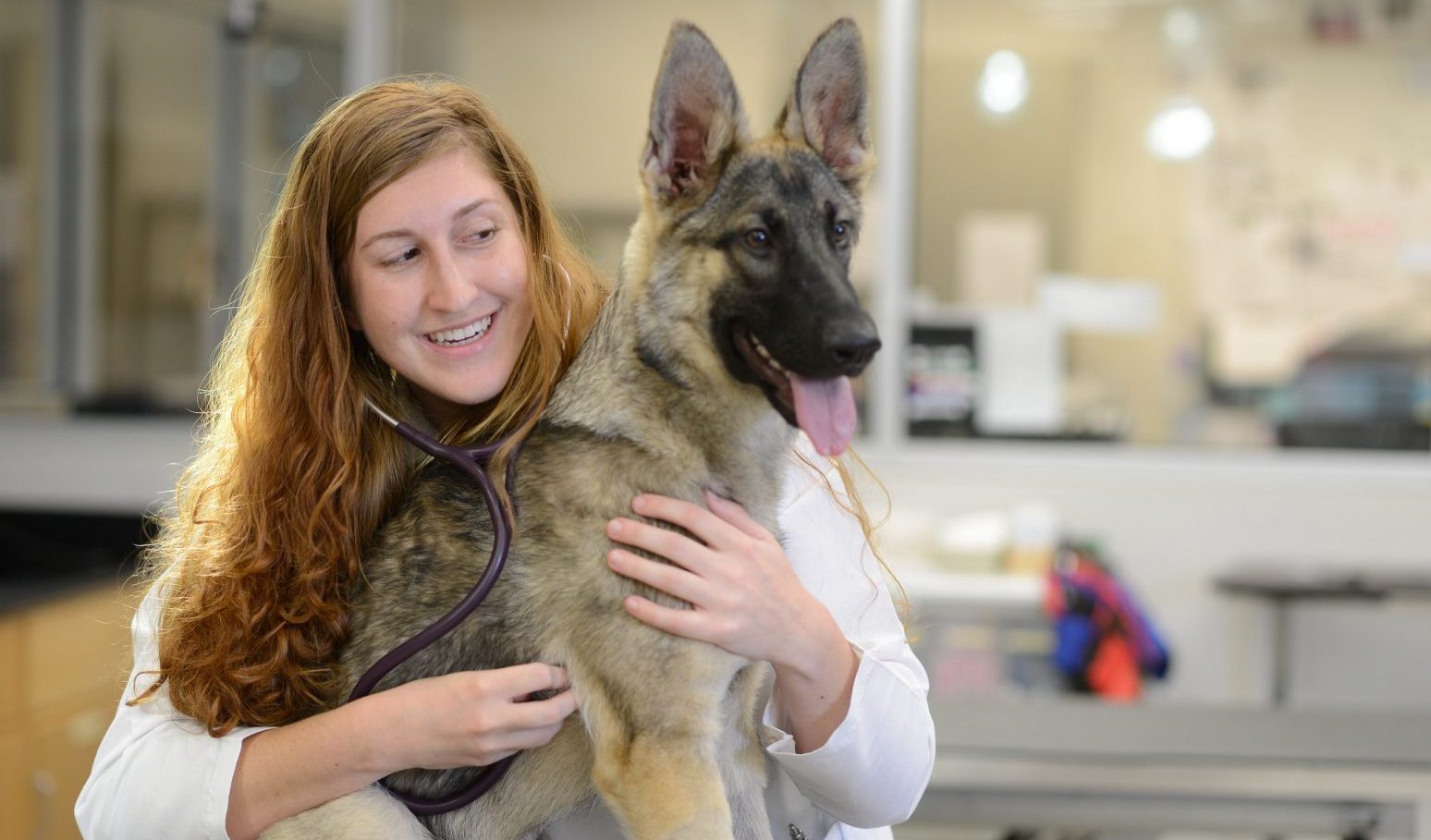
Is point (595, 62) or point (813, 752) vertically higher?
point (595, 62)

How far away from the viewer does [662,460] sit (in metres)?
1.27

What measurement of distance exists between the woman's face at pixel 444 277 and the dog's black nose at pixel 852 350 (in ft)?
1.32

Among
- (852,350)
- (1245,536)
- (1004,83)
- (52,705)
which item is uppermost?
(1004,83)

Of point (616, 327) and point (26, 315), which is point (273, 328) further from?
point (26, 315)

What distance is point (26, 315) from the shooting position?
4500 mm

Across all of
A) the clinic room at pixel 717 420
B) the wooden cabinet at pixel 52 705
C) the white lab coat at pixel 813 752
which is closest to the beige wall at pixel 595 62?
the clinic room at pixel 717 420

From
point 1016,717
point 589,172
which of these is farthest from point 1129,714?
point 589,172

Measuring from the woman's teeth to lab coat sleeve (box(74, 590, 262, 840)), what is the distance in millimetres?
456

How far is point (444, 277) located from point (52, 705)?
250 cm

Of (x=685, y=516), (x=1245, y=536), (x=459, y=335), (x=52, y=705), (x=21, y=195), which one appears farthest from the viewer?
(x=21, y=195)

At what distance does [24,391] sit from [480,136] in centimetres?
388

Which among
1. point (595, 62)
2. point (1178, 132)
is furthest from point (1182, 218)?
point (595, 62)

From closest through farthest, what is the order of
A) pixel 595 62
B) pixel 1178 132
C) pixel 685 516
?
1. pixel 685 516
2. pixel 1178 132
3. pixel 595 62

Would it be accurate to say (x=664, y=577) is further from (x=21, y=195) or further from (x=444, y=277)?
(x=21, y=195)
